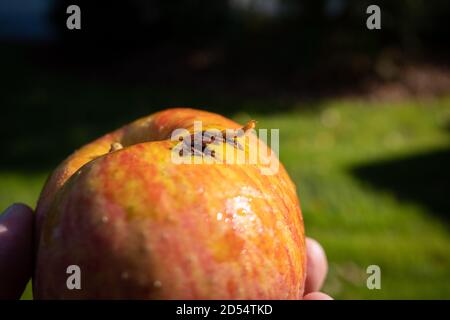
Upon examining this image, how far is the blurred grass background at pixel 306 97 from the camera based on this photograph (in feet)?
14.2

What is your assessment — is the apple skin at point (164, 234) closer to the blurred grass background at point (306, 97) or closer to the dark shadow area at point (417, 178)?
the blurred grass background at point (306, 97)

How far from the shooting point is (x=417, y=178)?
5180 mm

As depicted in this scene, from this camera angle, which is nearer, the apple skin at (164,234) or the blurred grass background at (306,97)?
the apple skin at (164,234)

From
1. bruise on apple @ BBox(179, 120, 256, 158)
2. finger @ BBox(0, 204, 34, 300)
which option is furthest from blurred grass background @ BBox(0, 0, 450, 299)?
bruise on apple @ BBox(179, 120, 256, 158)

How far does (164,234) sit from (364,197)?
3.45 meters

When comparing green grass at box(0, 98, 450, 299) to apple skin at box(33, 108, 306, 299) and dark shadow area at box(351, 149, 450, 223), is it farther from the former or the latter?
apple skin at box(33, 108, 306, 299)

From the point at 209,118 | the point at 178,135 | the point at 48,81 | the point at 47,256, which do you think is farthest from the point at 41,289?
the point at 48,81

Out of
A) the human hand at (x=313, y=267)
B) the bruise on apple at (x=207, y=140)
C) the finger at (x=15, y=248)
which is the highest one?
the bruise on apple at (x=207, y=140)

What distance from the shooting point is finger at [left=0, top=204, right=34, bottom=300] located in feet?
6.61

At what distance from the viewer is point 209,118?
2.04 meters

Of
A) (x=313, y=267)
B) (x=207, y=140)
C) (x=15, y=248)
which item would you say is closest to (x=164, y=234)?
(x=207, y=140)

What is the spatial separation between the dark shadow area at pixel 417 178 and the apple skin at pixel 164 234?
10.7ft

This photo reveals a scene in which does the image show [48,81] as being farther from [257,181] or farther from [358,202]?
[257,181]

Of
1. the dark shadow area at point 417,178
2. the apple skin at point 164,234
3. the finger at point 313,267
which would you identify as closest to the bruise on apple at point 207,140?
the apple skin at point 164,234
